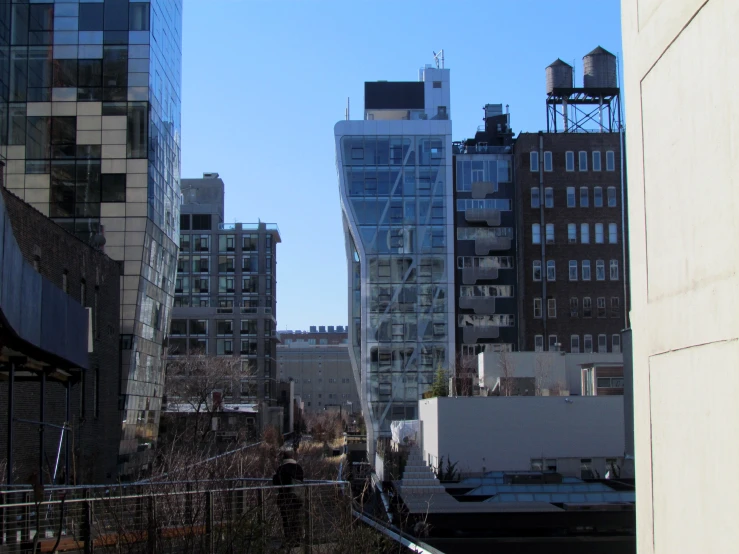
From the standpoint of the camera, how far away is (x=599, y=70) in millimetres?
83938

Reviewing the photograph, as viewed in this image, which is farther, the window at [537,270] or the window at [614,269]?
the window at [614,269]

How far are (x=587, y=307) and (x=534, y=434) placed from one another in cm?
3752

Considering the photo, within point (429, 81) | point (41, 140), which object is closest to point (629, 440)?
point (41, 140)

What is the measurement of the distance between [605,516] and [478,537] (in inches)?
179

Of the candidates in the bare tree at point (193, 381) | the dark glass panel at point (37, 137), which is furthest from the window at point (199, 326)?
the dark glass panel at point (37, 137)

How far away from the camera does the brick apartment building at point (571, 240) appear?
82000 millimetres

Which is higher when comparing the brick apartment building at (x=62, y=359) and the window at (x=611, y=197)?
the window at (x=611, y=197)

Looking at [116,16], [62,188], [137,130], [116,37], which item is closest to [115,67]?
[116,37]

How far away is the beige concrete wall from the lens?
16.3ft

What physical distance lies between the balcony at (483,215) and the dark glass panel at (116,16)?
127 feet

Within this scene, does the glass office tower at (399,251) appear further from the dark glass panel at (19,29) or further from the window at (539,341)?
the dark glass panel at (19,29)

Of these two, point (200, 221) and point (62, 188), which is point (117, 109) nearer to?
point (62, 188)

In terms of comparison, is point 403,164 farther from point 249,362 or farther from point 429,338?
point 249,362

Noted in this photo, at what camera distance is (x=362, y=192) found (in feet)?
253
